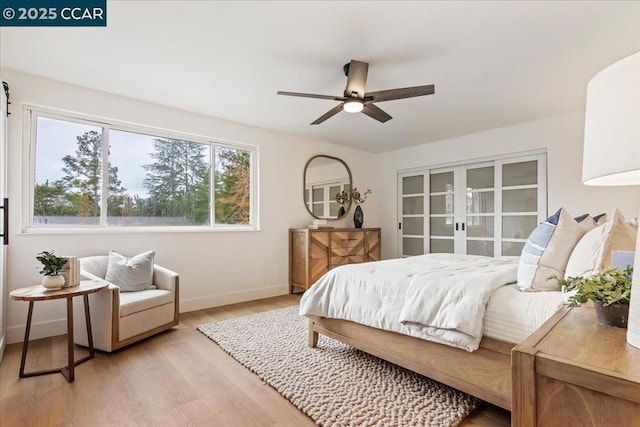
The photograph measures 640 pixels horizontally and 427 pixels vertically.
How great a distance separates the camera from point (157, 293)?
2.94 metres

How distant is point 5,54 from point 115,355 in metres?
2.54

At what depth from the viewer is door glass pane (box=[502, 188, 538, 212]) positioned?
421cm

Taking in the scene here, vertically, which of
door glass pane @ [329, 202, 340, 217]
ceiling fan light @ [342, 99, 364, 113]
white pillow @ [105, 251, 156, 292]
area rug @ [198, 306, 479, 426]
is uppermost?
ceiling fan light @ [342, 99, 364, 113]

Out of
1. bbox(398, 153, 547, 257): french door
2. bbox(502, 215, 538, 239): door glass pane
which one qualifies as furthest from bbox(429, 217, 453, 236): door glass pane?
bbox(502, 215, 538, 239): door glass pane

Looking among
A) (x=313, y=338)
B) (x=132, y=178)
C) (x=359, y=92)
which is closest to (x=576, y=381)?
(x=313, y=338)

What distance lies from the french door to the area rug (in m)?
3.06

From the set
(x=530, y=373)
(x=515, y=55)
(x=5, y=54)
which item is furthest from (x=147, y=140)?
(x=530, y=373)

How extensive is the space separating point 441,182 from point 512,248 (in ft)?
4.75

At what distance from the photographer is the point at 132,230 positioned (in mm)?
3404

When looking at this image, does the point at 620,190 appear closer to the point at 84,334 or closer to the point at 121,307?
the point at 121,307

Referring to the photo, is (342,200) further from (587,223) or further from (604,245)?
(604,245)

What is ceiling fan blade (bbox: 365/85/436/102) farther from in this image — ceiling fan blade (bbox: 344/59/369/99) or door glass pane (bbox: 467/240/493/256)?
door glass pane (bbox: 467/240/493/256)

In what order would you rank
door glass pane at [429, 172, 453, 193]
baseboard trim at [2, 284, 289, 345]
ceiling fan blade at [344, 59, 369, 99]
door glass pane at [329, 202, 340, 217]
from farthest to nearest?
1. door glass pane at [329, 202, 340, 217]
2. door glass pane at [429, 172, 453, 193]
3. baseboard trim at [2, 284, 289, 345]
4. ceiling fan blade at [344, 59, 369, 99]

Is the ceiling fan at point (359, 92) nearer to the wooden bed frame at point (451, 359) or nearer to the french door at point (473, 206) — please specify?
the wooden bed frame at point (451, 359)
